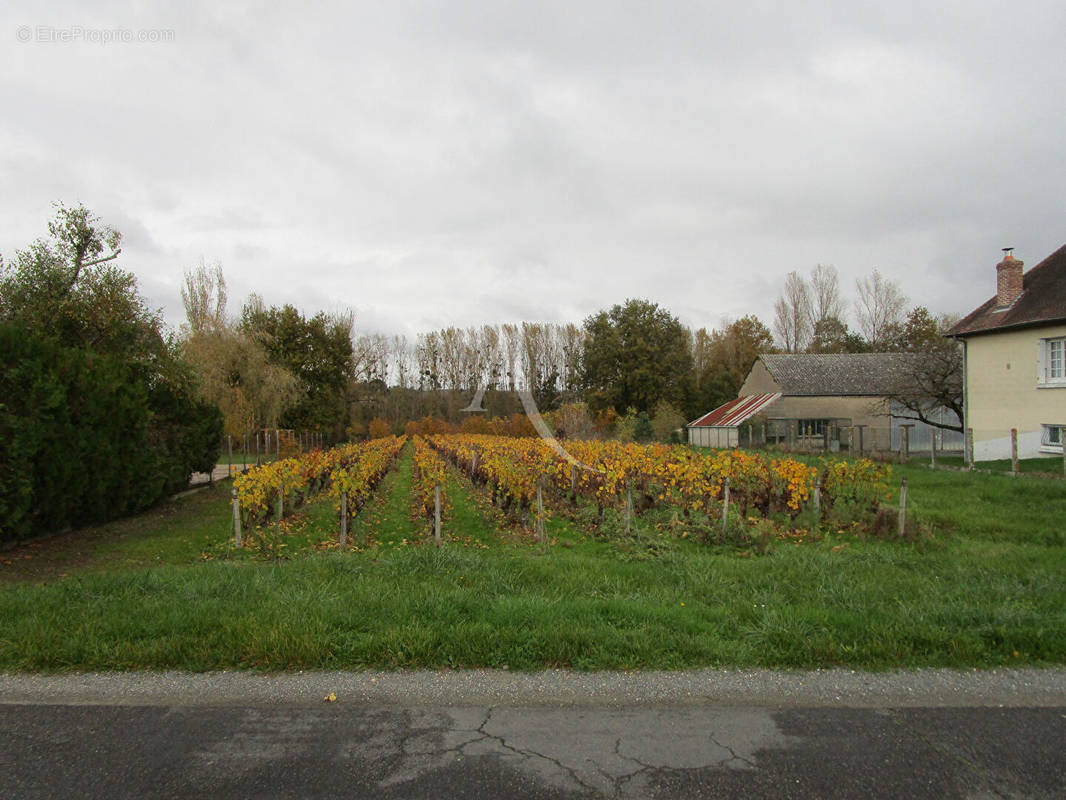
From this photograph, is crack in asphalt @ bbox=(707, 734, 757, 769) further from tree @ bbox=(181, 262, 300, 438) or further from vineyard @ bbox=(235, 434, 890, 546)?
tree @ bbox=(181, 262, 300, 438)

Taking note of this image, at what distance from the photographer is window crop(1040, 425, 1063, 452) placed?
18.7m

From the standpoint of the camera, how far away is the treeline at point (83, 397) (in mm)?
8070

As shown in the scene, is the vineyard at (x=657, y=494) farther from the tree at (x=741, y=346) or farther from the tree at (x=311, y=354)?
the tree at (x=741, y=346)

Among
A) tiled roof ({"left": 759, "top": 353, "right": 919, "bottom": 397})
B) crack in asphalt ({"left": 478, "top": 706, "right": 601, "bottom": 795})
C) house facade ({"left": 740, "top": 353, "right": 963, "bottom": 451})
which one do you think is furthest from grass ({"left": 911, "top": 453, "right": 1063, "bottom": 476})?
crack in asphalt ({"left": 478, "top": 706, "right": 601, "bottom": 795})

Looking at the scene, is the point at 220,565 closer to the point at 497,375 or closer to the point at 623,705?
the point at 623,705

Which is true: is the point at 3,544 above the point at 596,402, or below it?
below

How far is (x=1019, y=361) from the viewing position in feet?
66.2

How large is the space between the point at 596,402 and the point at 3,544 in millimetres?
38606

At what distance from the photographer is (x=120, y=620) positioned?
4852 millimetres

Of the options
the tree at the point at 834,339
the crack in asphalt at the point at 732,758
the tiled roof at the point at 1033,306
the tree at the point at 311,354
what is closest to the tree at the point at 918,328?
the tree at the point at 834,339

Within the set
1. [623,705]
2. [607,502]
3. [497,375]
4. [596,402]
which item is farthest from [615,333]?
[623,705]

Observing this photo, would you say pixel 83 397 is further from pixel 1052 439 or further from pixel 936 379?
pixel 936 379

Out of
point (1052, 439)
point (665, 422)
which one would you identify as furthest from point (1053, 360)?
point (665, 422)

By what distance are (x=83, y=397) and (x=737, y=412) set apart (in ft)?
112
